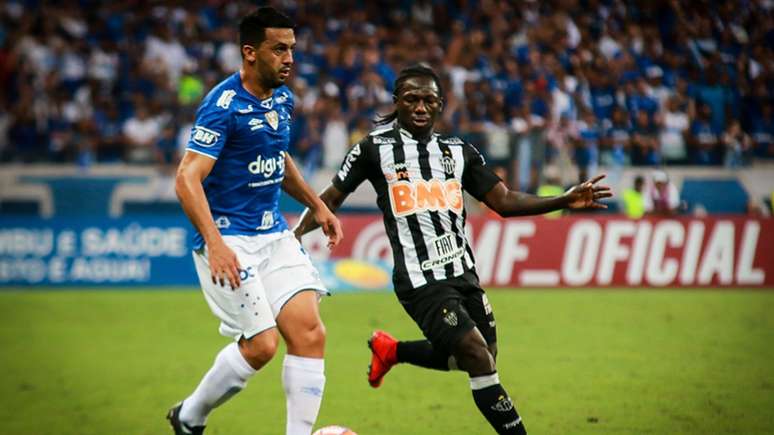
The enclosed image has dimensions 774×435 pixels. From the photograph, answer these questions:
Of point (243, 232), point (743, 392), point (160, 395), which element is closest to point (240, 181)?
point (243, 232)

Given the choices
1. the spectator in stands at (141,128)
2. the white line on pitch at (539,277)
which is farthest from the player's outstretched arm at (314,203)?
the spectator in stands at (141,128)

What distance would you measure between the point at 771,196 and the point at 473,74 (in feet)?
19.1

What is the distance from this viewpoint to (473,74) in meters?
20.1

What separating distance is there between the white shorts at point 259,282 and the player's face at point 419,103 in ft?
3.52

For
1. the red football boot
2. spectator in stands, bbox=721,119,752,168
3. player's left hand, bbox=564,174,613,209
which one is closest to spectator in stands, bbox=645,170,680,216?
spectator in stands, bbox=721,119,752,168

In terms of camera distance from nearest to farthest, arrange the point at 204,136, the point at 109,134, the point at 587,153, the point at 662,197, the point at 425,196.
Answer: the point at 204,136 → the point at 425,196 → the point at 662,197 → the point at 587,153 → the point at 109,134

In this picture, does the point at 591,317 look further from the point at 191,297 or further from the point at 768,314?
the point at 191,297

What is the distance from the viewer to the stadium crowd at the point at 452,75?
18203 mm

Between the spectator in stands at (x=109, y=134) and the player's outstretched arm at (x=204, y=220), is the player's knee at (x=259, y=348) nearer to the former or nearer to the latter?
the player's outstretched arm at (x=204, y=220)

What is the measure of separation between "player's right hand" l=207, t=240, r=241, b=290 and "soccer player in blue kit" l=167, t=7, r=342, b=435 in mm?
126

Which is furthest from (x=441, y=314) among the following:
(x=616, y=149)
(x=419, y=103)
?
(x=616, y=149)

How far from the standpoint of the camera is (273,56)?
18.9ft

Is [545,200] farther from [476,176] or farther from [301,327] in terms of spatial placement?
[301,327]

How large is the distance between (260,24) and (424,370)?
5.00m
